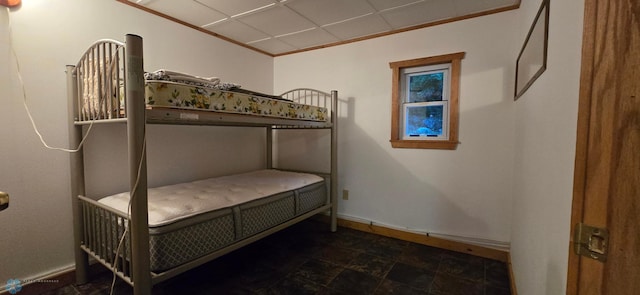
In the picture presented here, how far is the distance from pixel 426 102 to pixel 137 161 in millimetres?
2298

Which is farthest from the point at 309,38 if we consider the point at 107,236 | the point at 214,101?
the point at 107,236

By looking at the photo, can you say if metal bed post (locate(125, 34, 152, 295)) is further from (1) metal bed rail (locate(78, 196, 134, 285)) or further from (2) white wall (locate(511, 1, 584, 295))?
(2) white wall (locate(511, 1, 584, 295))

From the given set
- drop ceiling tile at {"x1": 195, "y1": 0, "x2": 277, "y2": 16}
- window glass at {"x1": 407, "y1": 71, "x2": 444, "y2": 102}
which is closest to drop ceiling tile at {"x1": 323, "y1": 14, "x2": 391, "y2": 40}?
window glass at {"x1": 407, "y1": 71, "x2": 444, "y2": 102}

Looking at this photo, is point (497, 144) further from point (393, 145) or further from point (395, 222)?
point (395, 222)

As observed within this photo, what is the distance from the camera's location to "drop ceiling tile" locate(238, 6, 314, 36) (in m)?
2.11

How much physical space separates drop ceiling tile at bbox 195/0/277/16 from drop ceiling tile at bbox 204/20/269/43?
0.78ft

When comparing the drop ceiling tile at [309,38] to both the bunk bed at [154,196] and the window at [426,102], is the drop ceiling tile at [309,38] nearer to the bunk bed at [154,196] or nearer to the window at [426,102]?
A: the window at [426,102]

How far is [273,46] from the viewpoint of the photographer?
294cm

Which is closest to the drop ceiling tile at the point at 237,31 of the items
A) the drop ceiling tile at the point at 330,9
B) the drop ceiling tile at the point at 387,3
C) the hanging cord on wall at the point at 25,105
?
the drop ceiling tile at the point at 330,9

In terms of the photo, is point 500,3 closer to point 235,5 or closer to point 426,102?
point 426,102

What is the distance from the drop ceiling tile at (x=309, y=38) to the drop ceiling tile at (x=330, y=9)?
0.94 ft

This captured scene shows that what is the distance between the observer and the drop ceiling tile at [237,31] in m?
2.36

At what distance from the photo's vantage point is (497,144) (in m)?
2.10

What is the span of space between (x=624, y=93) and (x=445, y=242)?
87.4 inches
